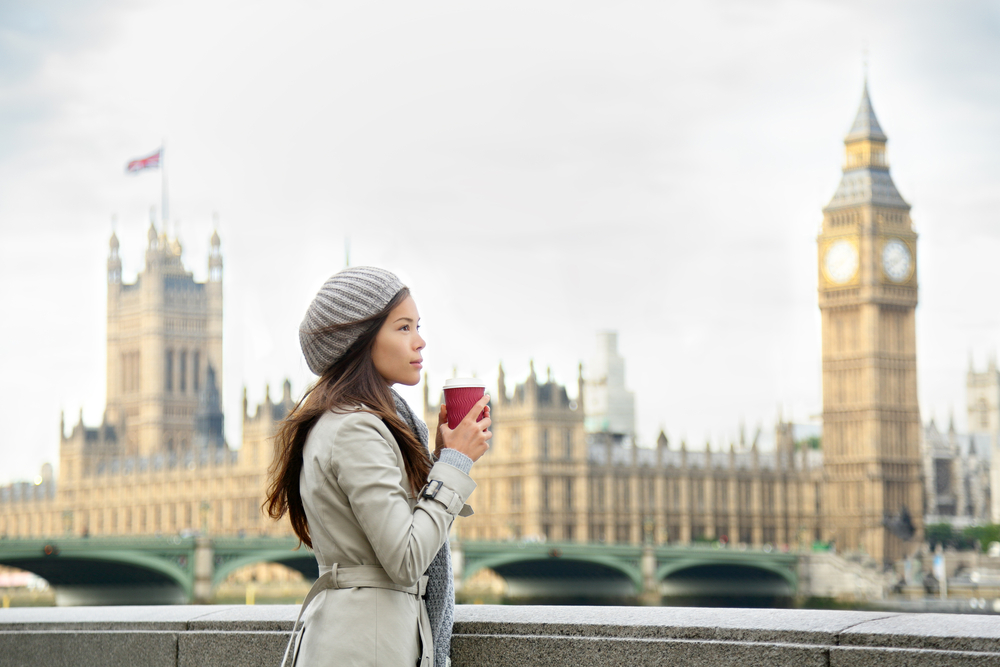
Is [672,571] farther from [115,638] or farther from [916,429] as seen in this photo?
[115,638]

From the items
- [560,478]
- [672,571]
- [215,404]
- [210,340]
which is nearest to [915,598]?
A: [672,571]

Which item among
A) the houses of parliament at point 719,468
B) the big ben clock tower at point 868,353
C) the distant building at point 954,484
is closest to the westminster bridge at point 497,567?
the houses of parliament at point 719,468

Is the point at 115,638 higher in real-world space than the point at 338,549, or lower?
lower

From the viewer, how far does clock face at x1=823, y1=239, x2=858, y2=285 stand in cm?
6600

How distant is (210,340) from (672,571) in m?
54.6

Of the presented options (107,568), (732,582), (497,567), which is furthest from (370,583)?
(732,582)

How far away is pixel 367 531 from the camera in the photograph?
9.74 ft

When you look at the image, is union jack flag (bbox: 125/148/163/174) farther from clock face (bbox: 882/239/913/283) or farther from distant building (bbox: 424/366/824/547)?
clock face (bbox: 882/239/913/283)

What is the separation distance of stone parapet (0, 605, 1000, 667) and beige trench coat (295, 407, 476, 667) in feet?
2.32

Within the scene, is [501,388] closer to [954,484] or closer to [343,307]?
[954,484]

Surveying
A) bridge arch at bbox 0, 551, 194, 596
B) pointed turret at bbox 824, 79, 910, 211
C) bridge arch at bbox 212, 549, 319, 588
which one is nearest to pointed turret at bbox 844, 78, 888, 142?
pointed turret at bbox 824, 79, 910, 211

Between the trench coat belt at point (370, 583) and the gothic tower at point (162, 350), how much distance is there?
8745 cm

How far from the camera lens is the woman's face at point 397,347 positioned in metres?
3.24

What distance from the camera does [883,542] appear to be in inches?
2525
